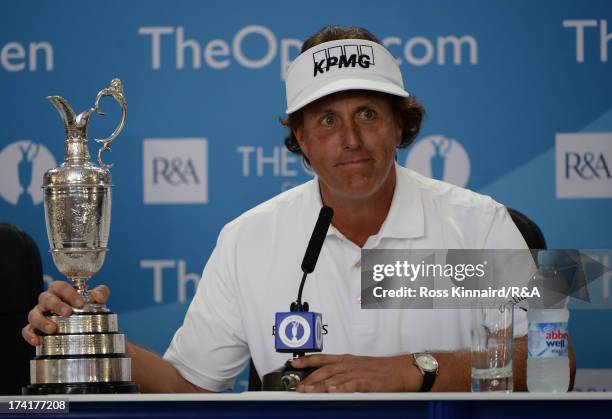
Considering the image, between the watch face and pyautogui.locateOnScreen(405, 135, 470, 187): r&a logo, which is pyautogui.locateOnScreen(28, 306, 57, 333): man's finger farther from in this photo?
pyautogui.locateOnScreen(405, 135, 470, 187): r&a logo

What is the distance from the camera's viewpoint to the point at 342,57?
8.96 feet

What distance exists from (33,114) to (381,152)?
1659 millimetres

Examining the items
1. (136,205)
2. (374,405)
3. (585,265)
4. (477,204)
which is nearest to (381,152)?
(477,204)

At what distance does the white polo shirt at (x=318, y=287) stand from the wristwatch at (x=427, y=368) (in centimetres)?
46

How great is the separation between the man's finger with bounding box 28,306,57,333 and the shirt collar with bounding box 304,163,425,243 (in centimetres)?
79

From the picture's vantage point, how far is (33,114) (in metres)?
3.94

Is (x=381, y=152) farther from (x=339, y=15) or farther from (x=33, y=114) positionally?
(x=33, y=114)

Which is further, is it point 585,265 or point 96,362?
point 585,265

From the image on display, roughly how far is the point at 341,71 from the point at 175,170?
4.29 ft

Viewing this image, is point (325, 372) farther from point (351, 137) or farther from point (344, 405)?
point (351, 137)

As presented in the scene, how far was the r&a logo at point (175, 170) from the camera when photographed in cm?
388

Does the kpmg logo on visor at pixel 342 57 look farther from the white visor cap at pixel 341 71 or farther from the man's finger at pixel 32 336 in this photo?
the man's finger at pixel 32 336

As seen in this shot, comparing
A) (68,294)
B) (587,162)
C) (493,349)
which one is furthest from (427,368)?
(587,162)

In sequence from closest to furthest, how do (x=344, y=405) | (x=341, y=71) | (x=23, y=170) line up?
(x=344, y=405) < (x=341, y=71) < (x=23, y=170)
